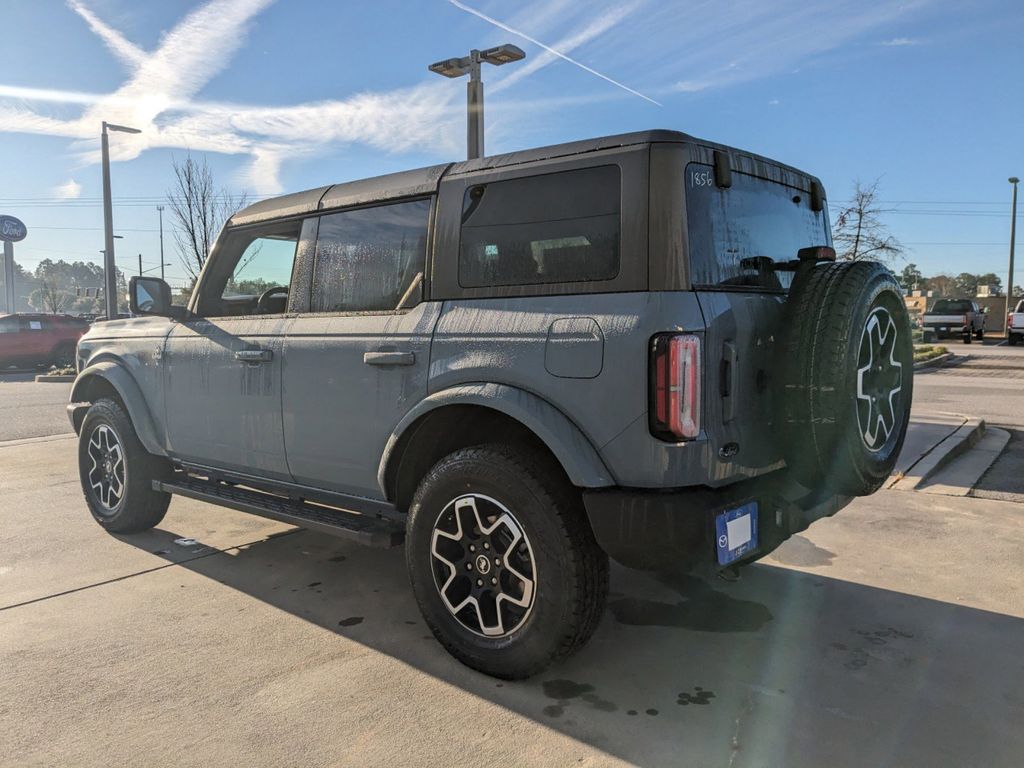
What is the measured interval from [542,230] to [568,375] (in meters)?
0.64

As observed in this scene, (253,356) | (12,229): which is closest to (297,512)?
(253,356)

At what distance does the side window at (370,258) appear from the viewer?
3.41 metres

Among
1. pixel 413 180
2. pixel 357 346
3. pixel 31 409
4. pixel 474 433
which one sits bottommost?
pixel 31 409

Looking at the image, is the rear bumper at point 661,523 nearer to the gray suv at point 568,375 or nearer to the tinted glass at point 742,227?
the gray suv at point 568,375

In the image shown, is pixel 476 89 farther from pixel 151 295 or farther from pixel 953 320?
pixel 953 320

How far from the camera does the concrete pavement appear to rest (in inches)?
99.1

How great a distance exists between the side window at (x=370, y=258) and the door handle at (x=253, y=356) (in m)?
0.36

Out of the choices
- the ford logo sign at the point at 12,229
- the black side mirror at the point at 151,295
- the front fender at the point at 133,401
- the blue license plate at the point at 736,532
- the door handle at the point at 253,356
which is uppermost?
the ford logo sign at the point at 12,229

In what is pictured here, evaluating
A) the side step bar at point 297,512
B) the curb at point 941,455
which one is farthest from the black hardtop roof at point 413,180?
the curb at point 941,455

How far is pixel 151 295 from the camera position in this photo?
4.41 meters

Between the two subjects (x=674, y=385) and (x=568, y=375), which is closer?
(x=674, y=385)

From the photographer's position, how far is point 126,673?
9.97 feet

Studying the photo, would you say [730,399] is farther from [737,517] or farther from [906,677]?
[906,677]

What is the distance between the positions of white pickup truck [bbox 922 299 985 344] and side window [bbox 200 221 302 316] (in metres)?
31.9
